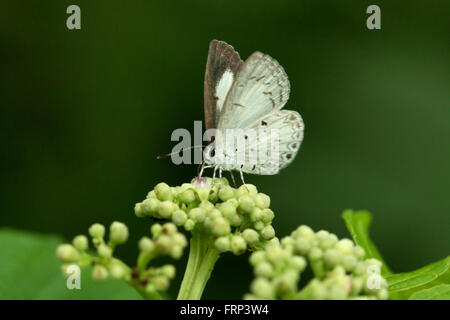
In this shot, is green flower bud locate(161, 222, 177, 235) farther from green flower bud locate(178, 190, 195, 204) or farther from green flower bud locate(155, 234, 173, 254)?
green flower bud locate(178, 190, 195, 204)

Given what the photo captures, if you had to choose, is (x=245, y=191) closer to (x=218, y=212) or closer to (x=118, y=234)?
(x=218, y=212)

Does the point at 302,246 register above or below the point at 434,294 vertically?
above

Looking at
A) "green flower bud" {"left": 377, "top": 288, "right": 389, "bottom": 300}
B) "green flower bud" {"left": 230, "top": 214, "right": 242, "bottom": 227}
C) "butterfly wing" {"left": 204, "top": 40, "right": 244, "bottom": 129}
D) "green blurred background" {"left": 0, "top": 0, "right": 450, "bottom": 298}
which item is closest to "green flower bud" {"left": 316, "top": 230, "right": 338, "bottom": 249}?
"green flower bud" {"left": 377, "top": 288, "right": 389, "bottom": 300}

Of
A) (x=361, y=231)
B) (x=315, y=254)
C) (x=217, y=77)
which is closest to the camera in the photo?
(x=315, y=254)

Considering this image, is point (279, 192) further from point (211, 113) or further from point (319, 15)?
point (211, 113)

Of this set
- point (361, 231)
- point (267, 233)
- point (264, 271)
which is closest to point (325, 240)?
point (267, 233)
